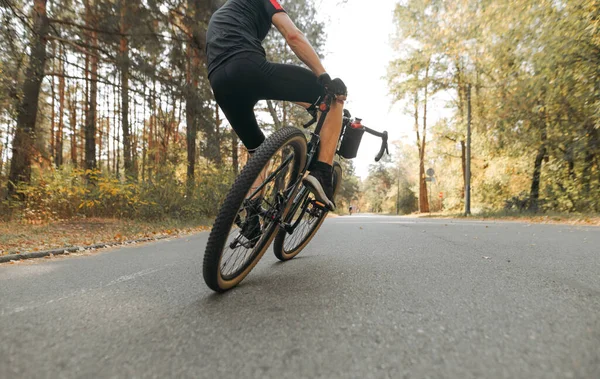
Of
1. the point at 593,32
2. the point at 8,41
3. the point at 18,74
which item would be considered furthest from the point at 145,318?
the point at 593,32

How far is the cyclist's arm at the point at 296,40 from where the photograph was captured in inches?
100

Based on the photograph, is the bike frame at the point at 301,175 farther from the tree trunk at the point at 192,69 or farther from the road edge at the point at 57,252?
the tree trunk at the point at 192,69

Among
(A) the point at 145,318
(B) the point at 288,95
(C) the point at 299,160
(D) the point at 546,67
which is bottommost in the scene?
(A) the point at 145,318

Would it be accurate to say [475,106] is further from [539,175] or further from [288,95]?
[288,95]

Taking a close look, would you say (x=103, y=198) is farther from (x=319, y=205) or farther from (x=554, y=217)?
(x=554, y=217)

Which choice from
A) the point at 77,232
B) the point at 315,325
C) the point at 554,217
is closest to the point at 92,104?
the point at 77,232

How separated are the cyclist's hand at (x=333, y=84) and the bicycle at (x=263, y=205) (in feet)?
0.19

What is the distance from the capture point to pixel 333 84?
8.63 feet

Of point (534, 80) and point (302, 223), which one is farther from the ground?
point (534, 80)

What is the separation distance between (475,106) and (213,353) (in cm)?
2151

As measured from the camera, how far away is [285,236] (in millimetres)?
3293

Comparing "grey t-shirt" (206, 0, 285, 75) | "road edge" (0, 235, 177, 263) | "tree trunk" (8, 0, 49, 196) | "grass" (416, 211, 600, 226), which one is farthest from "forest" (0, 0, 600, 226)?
"grey t-shirt" (206, 0, 285, 75)

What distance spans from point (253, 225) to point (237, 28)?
1.33 m

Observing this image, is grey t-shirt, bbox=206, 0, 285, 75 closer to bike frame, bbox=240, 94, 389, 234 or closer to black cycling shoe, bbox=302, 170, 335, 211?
bike frame, bbox=240, 94, 389, 234
